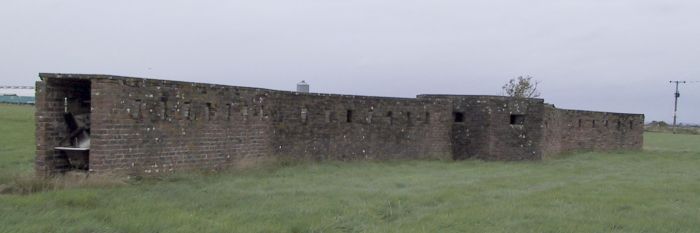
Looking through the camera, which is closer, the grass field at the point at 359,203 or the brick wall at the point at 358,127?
the grass field at the point at 359,203

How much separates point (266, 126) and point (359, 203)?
17.5 ft

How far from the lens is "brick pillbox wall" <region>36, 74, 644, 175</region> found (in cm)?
1024

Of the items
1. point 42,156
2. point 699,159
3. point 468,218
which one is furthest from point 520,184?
point 699,159

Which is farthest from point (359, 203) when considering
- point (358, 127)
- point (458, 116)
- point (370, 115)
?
point (458, 116)

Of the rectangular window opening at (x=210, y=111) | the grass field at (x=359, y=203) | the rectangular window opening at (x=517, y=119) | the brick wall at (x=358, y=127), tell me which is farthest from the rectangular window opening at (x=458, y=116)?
the rectangular window opening at (x=210, y=111)

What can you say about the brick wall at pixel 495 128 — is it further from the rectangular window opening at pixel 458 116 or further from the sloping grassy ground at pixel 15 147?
the sloping grassy ground at pixel 15 147

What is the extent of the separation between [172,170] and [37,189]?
269 cm

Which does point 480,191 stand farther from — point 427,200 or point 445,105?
point 445,105

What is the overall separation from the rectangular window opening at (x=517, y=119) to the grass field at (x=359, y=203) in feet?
16.5

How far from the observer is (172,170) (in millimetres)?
11406

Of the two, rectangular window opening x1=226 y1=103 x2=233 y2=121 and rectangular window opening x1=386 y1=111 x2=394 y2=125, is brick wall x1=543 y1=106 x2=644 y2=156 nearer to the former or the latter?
rectangular window opening x1=386 y1=111 x2=394 y2=125

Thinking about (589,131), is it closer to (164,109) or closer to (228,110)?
(228,110)

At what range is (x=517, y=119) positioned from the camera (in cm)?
1939

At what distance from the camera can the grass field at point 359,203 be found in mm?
7305
